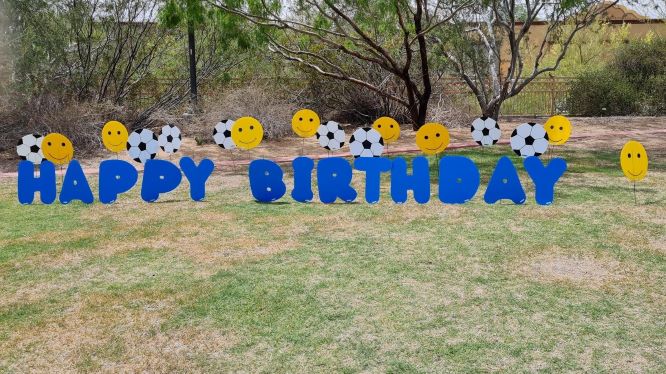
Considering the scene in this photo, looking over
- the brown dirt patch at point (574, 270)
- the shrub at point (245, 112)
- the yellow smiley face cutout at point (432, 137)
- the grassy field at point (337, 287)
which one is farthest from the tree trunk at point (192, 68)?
the brown dirt patch at point (574, 270)

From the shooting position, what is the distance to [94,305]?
5148 millimetres

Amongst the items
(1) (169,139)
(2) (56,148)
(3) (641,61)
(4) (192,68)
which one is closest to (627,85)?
(3) (641,61)

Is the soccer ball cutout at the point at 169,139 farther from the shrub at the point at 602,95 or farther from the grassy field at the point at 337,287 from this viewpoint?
the shrub at the point at 602,95

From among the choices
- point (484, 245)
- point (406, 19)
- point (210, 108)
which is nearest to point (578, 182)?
point (484, 245)

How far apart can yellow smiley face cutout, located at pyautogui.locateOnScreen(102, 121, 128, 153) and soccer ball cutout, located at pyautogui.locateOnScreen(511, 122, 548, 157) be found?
17.1ft

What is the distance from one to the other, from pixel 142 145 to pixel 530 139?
5.04m

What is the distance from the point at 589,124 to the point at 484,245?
1382 cm

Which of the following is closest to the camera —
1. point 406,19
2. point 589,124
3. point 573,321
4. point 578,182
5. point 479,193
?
point 573,321

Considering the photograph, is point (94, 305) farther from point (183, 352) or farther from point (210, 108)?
point (210, 108)

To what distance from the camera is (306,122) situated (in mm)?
11297

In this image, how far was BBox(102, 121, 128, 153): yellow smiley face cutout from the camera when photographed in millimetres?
9805

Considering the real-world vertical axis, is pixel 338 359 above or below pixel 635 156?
below

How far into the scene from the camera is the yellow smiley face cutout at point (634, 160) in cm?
789

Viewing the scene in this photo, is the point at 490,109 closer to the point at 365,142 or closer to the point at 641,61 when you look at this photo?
the point at 641,61
